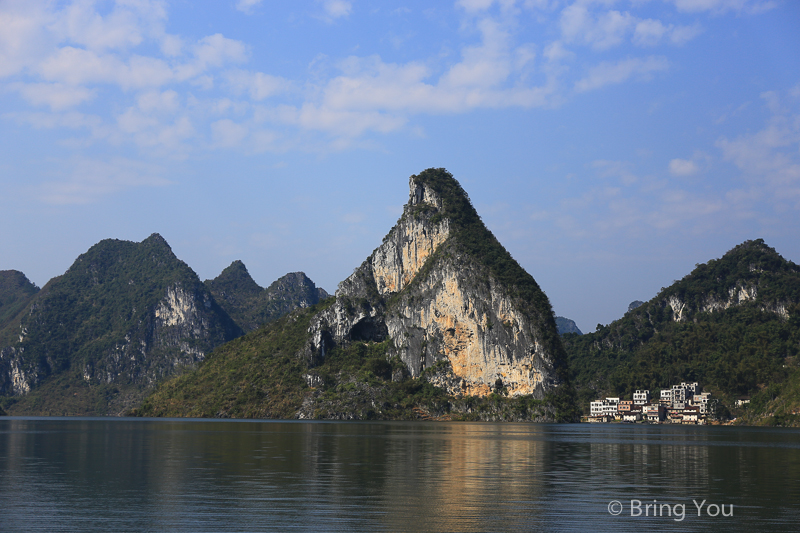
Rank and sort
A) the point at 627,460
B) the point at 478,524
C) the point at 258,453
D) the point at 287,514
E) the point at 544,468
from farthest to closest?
the point at 258,453 → the point at 627,460 → the point at 544,468 → the point at 287,514 → the point at 478,524

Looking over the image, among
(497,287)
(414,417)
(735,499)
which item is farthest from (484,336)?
(735,499)

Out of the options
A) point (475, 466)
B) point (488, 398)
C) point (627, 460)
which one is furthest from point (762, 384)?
point (475, 466)

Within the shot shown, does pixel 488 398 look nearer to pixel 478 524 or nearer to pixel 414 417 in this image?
pixel 414 417

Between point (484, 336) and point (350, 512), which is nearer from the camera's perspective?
point (350, 512)

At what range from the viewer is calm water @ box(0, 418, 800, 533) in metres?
25.7

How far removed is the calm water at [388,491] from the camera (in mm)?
25656

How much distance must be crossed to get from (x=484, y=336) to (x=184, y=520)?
16906 cm

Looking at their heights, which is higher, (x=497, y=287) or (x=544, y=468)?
(x=497, y=287)

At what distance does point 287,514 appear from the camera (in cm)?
2703

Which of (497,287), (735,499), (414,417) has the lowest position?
(414,417)

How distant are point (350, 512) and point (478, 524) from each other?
17.5 feet

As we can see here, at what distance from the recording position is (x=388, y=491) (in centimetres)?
3375

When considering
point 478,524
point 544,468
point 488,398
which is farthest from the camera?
point 488,398

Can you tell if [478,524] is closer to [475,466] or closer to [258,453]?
[475,466]
